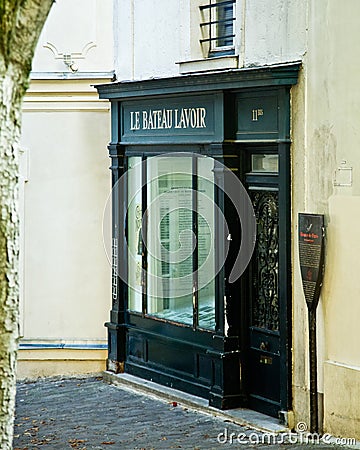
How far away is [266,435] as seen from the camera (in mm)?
9500

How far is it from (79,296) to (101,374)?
38.7 inches

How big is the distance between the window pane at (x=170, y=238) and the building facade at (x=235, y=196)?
22 mm

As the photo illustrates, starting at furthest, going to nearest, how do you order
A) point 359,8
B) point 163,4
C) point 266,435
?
1. point 163,4
2. point 266,435
3. point 359,8

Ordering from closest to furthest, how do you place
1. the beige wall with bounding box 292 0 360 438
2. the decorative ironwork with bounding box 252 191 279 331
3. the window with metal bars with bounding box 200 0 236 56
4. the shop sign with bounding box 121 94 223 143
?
the beige wall with bounding box 292 0 360 438
the decorative ironwork with bounding box 252 191 279 331
the shop sign with bounding box 121 94 223 143
the window with metal bars with bounding box 200 0 236 56

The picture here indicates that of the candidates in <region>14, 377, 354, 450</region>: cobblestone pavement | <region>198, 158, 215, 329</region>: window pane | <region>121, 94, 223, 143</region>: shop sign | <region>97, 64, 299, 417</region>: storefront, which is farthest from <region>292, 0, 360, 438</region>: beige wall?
<region>198, 158, 215, 329</region>: window pane

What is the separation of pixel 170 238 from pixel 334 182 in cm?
302

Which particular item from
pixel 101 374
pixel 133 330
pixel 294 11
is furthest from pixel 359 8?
pixel 101 374

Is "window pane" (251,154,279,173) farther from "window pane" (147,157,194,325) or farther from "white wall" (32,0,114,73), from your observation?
"white wall" (32,0,114,73)

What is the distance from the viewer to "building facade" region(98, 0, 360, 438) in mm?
9078

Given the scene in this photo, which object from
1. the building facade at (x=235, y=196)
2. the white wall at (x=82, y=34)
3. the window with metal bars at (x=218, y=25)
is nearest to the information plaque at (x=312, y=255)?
the building facade at (x=235, y=196)

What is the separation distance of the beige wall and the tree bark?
5993 millimetres

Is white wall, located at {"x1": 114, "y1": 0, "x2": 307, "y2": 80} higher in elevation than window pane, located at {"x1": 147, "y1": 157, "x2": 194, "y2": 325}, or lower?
higher

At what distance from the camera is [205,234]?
11.0 m

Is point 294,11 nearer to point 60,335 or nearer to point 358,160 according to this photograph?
point 358,160
